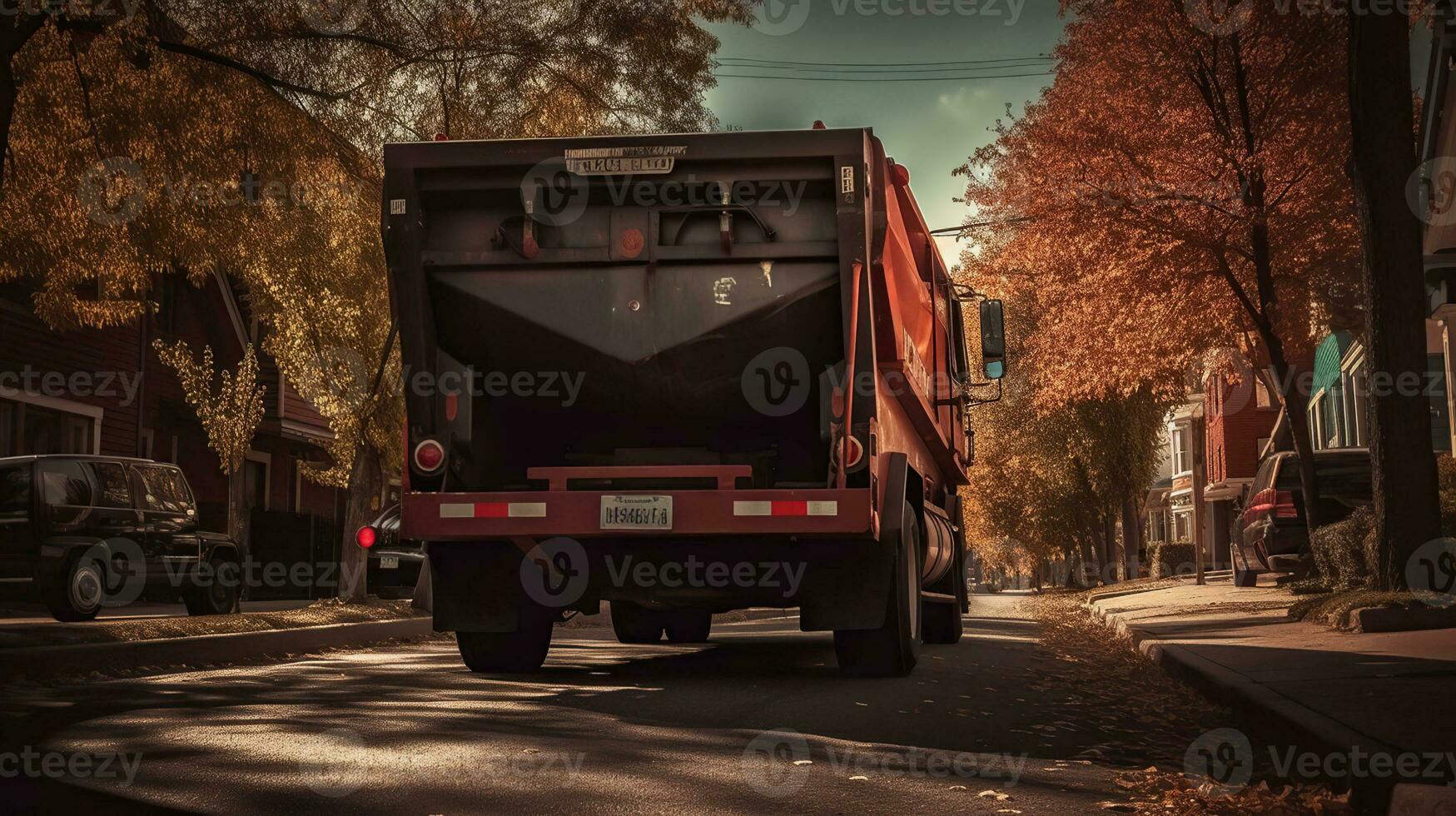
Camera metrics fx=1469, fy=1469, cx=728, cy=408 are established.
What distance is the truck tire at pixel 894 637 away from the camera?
9672mm

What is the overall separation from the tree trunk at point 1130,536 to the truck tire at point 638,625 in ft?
86.6

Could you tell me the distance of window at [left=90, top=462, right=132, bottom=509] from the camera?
1698cm

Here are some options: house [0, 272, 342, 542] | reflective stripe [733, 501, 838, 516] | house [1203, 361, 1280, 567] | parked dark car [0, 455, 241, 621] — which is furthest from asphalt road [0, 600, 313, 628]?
house [1203, 361, 1280, 567]

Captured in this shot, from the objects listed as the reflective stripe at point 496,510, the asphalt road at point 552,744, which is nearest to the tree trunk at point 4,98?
the asphalt road at point 552,744

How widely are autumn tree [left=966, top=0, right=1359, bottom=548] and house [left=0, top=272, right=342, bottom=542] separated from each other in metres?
13.4

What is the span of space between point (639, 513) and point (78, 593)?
10.1 metres

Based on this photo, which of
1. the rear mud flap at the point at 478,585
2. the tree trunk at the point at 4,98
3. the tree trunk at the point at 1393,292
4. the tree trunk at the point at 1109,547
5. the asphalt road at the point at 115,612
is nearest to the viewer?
the rear mud flap at the point at 478,585

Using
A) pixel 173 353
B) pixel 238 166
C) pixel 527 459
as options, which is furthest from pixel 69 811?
pixel 173 353

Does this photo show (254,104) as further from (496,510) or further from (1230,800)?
(1230,800)

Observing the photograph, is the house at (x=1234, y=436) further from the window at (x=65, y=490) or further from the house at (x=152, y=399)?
the window at (x=65, y=490)

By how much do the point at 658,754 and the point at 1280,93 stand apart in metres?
17.7

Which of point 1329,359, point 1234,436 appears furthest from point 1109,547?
point 1234,436

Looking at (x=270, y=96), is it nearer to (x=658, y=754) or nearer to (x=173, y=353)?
(x=173, y=353)

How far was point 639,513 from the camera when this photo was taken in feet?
28.7
